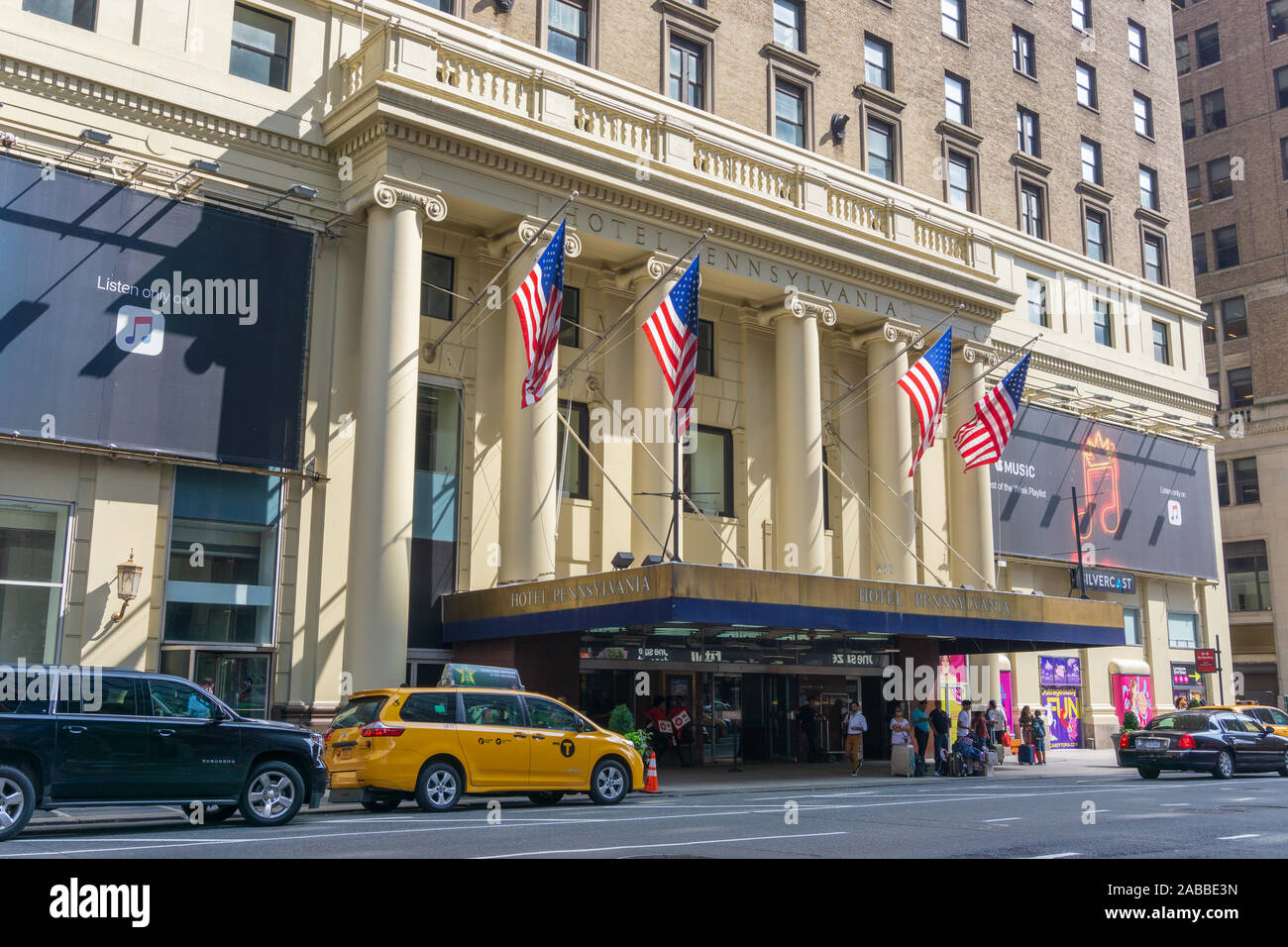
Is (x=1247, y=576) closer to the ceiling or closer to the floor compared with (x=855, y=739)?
closer to the ceiling

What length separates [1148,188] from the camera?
47906mm

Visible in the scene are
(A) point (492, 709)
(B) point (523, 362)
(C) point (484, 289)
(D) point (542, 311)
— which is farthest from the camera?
(C) point (484, 289)

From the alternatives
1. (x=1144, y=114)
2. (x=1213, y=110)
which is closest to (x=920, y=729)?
(x=1144, y=114)

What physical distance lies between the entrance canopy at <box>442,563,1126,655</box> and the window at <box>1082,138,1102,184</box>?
22121mm

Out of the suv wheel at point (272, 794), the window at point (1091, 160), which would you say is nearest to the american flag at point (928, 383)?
the suv wheel at point (272, 794)

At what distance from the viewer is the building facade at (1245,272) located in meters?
58.2

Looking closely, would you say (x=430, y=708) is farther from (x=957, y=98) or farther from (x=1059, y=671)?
(x=957, y=98)

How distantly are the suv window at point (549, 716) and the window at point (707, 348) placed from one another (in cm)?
1422

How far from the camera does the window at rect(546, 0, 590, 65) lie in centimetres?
2978

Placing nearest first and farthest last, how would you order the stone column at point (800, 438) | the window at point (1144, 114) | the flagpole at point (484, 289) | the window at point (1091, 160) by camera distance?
the flagpole at point (484, 289) → the stone column at point (800, 438) → the window at point (1091, 160) → the window at point (1144, 114)

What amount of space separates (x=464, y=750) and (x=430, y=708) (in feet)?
2.55

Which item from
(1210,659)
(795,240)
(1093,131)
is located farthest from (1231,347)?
(795,240)

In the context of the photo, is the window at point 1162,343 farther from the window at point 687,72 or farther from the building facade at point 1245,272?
the window at point 687,72

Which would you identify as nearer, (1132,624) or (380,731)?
(380,731)
